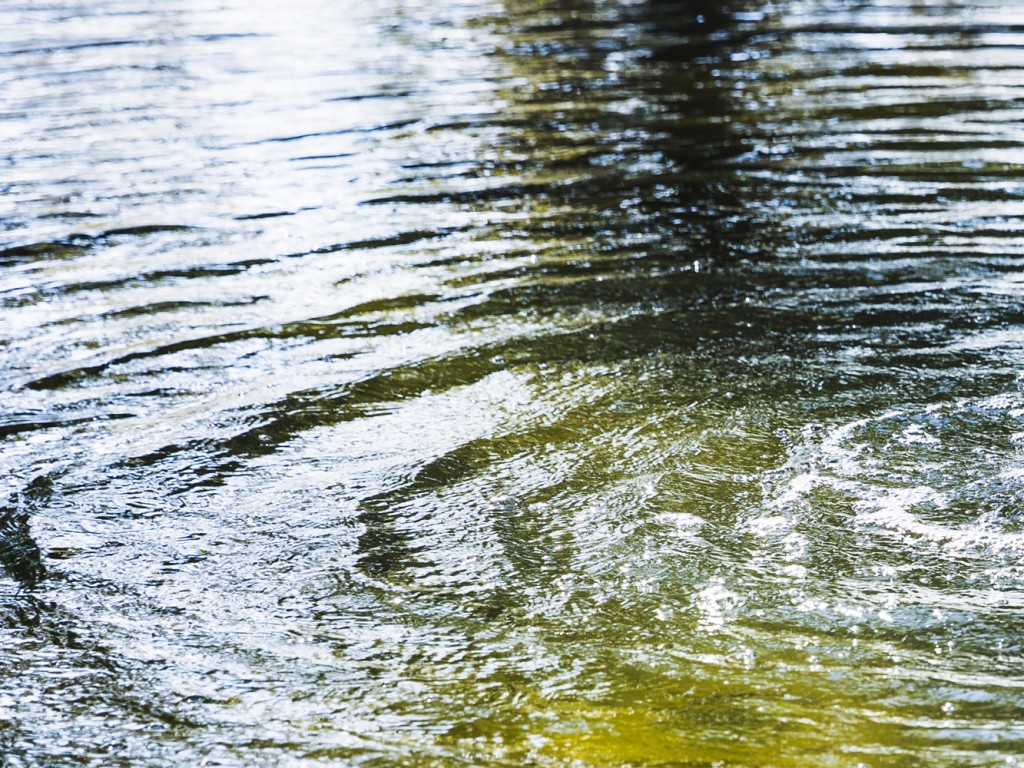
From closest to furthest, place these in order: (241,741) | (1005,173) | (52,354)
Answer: (241,741), (52,354), (1005,173)

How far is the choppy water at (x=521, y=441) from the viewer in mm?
2746

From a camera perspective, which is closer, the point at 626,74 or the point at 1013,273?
the point at 1013,273

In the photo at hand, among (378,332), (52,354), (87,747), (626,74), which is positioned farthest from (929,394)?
(626,74)

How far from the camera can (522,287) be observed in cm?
561

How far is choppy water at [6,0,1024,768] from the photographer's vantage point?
2746 millimetres

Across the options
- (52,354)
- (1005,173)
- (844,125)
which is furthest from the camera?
(844,125)

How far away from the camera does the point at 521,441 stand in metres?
4.06

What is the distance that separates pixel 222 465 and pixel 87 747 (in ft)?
4.82

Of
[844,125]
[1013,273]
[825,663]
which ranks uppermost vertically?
[844,125]

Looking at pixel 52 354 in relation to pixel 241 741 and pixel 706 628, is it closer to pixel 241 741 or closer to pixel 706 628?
pixel 241 741

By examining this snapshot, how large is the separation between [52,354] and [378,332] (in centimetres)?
150

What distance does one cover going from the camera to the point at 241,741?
2.66 m

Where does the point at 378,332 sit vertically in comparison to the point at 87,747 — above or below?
above

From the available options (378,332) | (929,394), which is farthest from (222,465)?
(929,394)
